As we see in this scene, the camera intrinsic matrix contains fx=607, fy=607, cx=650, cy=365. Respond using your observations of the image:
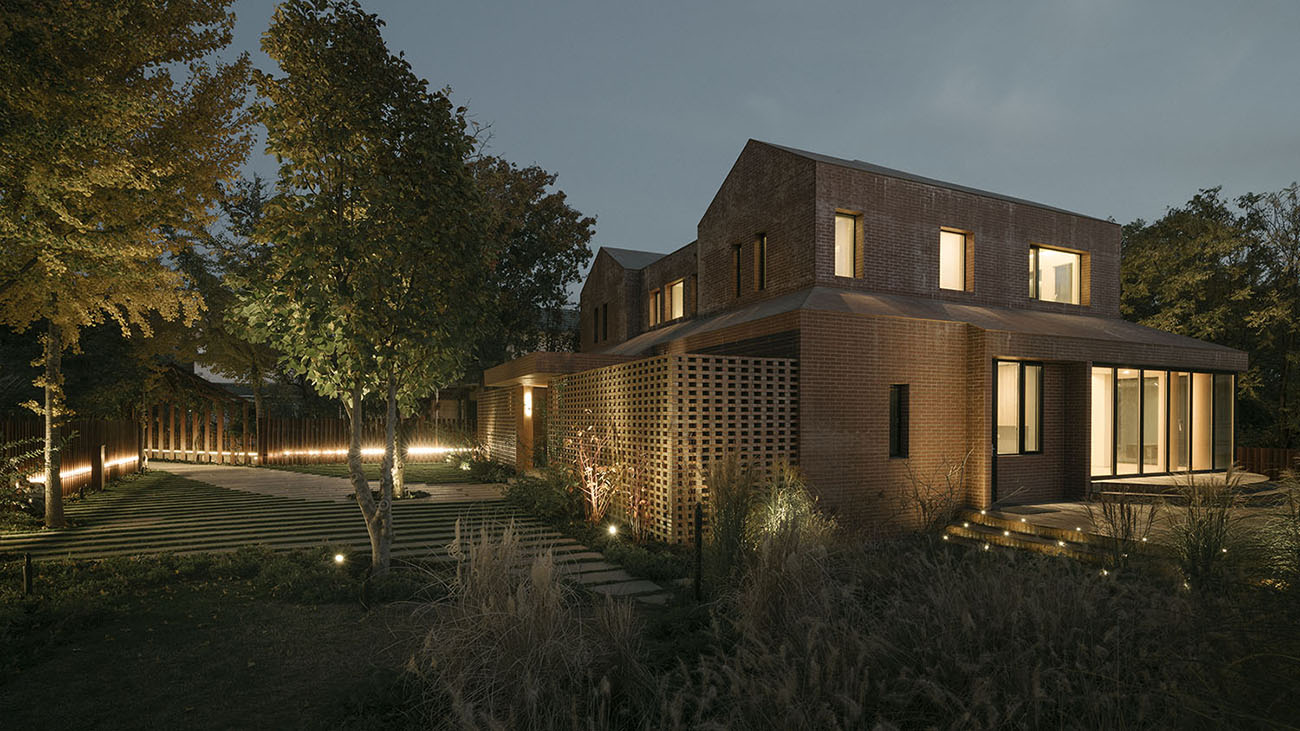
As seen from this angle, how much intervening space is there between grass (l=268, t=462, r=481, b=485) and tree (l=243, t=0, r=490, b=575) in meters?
9.86

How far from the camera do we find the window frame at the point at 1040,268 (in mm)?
13664

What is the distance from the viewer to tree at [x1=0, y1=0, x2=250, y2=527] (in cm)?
591

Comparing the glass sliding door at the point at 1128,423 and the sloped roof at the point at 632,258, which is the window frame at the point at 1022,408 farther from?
the sloped roof at the point at 632,258

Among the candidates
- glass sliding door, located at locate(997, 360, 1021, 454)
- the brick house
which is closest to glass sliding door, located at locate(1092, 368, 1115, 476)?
the brick house

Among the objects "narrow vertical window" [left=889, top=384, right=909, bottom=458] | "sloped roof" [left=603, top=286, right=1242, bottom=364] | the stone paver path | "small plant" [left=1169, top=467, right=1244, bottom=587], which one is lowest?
the stone paver path

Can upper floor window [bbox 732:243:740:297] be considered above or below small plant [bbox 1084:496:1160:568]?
above

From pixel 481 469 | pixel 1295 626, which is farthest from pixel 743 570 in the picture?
pixel 481 469

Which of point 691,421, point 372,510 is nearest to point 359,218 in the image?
point 372,510

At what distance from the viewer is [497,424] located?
67.7 ft

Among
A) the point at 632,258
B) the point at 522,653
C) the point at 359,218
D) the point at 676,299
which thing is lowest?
the point at 522,653

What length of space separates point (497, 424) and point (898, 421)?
14.0 metres

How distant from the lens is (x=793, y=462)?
923 centimetres

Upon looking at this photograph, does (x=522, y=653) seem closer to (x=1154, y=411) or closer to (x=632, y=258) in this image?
(x=1154, y=411)

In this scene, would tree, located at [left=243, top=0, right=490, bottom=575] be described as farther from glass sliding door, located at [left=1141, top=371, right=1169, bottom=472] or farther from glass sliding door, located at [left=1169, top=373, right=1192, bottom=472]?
glass sliding door, located at [left=1169, top=373, right=1192, bottom=472]
